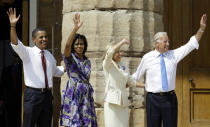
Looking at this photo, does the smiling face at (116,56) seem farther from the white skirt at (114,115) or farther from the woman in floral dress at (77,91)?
the white skirt at (114,115)

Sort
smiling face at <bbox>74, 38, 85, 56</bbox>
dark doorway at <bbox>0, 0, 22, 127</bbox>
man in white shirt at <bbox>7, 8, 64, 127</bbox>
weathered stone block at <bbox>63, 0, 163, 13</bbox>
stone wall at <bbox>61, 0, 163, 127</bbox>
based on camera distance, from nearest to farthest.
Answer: man in white shirt at <bbox>7, 8, 64, 127</bbox> < smiling face at <bbox>74, 38, 85, 56</bbox> < stone wall at <bbox>61, 0, 163, 127</bbox> < weathered stone block at <bbox>63, 0, 163, 13</bbox> < dark doorway at <bbox>0, 0, 22, 127</bbox>

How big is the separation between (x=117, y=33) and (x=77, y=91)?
1.40 meters

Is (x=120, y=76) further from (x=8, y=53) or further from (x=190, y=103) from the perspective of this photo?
(x=8, y=53)

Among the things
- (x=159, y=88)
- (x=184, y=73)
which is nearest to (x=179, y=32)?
(x=184, y=73)

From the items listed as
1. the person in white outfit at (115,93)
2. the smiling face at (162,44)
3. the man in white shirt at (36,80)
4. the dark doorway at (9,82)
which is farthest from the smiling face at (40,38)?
the dark doorway at (9,82)

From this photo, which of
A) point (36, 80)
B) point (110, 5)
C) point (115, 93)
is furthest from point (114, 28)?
point (36, 80)

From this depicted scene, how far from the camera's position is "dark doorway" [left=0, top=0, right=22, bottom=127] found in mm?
7516

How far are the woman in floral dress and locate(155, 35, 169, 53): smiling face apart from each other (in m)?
0.92

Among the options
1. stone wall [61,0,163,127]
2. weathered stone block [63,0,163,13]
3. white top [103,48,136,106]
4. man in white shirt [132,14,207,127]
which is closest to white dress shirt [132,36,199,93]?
man in white shirt [132,14,207,127]

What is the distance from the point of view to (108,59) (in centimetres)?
499

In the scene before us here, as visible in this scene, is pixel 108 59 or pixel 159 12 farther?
pixel 159 12

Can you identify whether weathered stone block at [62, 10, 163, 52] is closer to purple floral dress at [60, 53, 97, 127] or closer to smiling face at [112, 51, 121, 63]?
smiling face at [112, 51, 121, 63]

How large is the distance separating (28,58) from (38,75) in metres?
0.24

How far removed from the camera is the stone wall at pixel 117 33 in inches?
235
